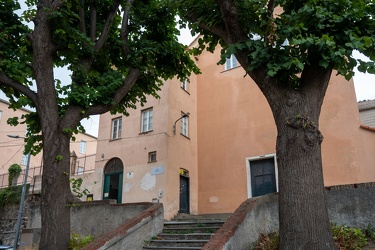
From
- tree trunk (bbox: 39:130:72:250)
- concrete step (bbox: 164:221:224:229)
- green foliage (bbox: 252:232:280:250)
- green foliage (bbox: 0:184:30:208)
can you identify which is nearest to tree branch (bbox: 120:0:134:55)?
tree trunk (bbox: 39:130:72:250)

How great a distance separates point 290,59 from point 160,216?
579 centimetres

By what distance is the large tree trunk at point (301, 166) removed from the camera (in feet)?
17.3

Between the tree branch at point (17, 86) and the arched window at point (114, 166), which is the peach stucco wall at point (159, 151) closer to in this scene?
the arched window at point (114, 166)

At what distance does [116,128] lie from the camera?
18.3 metres

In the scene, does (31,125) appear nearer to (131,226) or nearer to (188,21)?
(131,226)

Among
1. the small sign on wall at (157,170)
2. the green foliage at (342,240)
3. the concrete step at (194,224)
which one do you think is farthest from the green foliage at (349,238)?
the small sign on wall at (157,170)

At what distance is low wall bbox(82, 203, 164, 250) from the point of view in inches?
295

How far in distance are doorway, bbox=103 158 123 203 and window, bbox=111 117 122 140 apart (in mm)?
1311

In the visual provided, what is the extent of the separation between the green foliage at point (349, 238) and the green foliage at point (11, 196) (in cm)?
1884

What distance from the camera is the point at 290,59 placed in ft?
19.3

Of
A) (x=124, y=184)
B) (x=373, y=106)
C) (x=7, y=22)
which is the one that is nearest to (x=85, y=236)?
(x=124, y=184)

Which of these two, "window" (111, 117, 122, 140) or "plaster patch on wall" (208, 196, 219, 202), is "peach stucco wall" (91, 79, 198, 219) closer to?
"window" (111, 117, 122, 140)

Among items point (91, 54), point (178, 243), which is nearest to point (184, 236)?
point (178, 243)

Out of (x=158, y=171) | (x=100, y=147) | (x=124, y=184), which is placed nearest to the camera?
(x=158, y=171)
